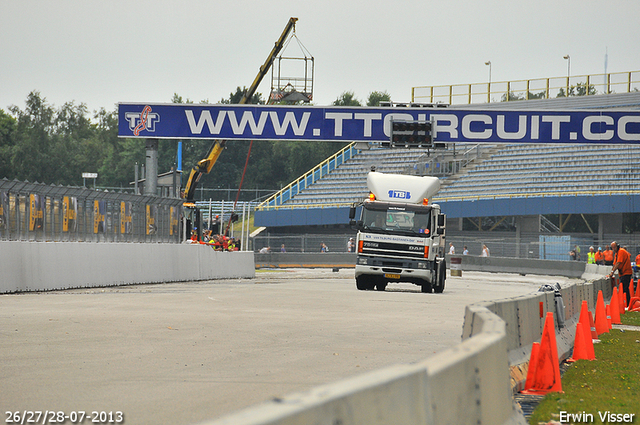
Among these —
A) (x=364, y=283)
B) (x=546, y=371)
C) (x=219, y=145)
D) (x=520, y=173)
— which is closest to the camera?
(x=546, y=371)

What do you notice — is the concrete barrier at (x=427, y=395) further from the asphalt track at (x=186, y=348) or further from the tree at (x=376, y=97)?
the tree at (x=376, y=97)

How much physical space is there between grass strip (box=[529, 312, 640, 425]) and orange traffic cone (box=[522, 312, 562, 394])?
0.53 ft

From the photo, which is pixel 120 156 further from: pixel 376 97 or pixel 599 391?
pixel 599 391

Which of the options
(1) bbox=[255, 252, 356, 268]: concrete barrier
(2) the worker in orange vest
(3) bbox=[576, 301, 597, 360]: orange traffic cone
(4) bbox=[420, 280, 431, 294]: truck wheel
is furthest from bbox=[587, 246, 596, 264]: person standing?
(3) bbox=[576, 301, 597, 360]: orange traffic cone

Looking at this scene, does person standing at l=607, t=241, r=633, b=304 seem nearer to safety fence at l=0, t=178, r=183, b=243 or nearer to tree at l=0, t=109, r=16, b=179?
safety fence at l=0, t=178, r=183, b=243

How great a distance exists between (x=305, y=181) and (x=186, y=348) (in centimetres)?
5571

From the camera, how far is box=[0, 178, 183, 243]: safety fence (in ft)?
61.0

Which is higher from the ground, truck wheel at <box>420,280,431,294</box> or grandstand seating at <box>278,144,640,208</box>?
grandstand seating at <box>278,144,640,208</box>

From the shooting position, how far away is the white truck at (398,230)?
78.3ft

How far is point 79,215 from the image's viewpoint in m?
21.4

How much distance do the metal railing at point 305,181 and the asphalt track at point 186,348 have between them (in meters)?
46.2

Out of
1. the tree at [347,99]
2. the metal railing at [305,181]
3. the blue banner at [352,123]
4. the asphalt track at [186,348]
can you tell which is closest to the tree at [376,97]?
the tree at [347,99]

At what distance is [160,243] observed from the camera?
25.7 metres

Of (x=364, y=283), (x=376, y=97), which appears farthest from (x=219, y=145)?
(x=376, y=97)
